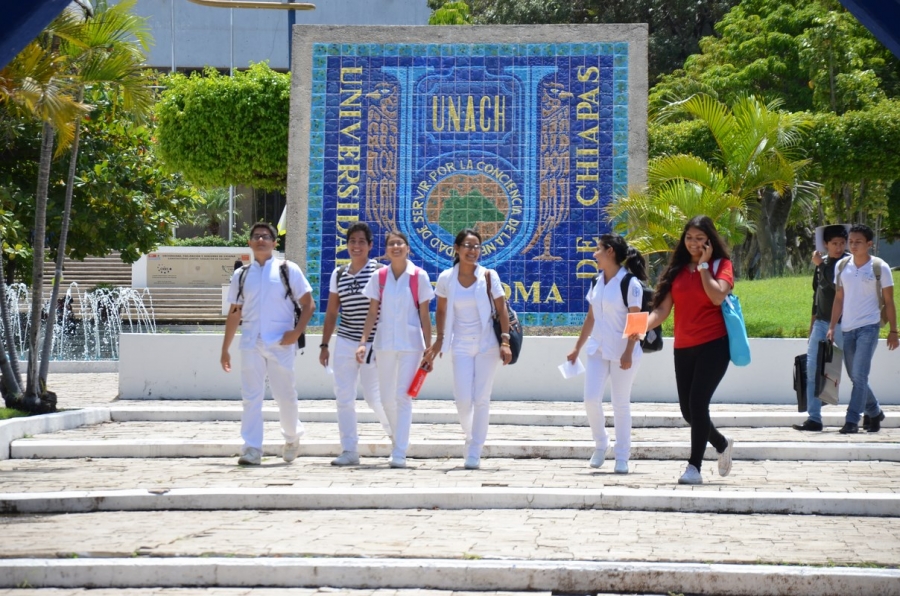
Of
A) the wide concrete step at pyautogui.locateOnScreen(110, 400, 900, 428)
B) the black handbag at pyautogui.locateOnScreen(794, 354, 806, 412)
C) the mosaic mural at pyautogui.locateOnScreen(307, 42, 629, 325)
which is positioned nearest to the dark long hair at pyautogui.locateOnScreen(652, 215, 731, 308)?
the black handbag at pyautogui.locateOnScreen(794, 354, 806, 412)

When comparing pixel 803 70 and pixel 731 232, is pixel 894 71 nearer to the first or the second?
pixel 803 70

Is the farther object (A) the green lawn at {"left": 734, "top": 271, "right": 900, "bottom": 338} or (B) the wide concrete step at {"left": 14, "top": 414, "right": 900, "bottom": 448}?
(A) the green lawn at {"left": 734, "top": 271, "right": 900, "bottom": 338}

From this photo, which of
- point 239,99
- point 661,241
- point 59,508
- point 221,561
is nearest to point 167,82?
point 239,99

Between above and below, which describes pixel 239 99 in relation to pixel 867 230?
above

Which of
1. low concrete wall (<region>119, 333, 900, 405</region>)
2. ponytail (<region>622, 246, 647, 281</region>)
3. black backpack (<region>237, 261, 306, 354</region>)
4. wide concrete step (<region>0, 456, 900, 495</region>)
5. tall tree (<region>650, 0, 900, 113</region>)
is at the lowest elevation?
wide concrete step (<region>0, 456, 900, 495</region>)

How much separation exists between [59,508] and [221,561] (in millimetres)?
2111

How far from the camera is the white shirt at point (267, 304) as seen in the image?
31.3ft

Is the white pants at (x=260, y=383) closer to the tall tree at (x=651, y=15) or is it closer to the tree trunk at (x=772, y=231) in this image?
the tree trunk at (x=772, y=231)

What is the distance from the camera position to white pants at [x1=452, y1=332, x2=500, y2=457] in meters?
9.33

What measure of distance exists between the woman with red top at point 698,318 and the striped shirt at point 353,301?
93.7 inches

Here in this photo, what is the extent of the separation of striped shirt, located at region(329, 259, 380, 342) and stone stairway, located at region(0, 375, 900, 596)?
3.41 feet

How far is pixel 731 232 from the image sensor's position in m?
17.1

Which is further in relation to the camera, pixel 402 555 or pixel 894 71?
pixel 894 71

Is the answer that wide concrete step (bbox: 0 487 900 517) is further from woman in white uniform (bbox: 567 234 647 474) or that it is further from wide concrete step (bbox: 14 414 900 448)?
wide concrete step (bbox: 14 414 900 448)
